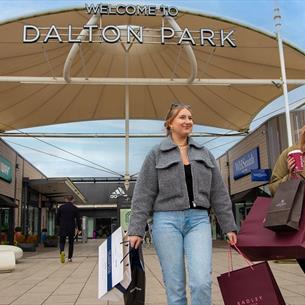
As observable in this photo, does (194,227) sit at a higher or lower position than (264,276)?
higher

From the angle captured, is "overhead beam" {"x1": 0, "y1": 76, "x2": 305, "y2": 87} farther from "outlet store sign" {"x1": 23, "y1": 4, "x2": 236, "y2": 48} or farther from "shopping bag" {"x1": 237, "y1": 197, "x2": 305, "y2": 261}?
"shopping bag" {"x1": 237, "y1": 197, "x2": 305, "y2": 261}

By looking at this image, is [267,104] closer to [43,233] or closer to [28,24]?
[28,24]

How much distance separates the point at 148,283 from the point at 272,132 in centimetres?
1394

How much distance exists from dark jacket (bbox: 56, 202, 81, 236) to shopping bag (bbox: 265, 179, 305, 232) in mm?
10727

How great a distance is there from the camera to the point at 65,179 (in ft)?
92.9

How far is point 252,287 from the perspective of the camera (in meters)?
3.20

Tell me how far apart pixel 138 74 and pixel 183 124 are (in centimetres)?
1926

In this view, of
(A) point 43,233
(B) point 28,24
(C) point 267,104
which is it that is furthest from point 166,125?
(A) point 43,233

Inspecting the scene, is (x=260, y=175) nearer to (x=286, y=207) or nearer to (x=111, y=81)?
(x=111, y=81)

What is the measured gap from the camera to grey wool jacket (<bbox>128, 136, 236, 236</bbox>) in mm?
3461

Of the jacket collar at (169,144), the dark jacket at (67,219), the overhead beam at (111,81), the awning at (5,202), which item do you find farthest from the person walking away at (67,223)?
the jacket collar at (169,144)

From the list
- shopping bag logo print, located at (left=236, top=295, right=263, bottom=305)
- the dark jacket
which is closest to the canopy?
→ the dark jacket

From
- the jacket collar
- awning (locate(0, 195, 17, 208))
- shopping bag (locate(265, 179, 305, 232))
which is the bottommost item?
shopping bag (locate(265, 179, 305, 232))

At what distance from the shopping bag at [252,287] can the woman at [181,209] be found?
0.50 ft
